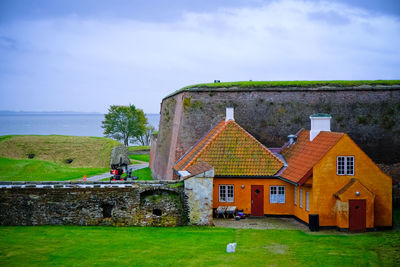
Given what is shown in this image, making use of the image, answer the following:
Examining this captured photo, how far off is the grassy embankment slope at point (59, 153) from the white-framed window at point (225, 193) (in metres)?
18.6

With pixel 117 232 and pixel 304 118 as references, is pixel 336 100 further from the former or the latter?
pixel 117 232

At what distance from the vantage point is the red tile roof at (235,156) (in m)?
22.8

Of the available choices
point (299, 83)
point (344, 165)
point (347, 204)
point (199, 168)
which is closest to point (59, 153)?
point (299, 83)

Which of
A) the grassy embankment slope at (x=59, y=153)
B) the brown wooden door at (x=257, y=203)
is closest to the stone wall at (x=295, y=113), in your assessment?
the brown wooden door at (x=257, y=203)

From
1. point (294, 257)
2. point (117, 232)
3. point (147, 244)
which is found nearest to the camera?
point (294, 257)

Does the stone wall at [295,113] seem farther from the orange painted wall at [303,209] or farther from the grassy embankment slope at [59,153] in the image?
the grassy embankment slope at [59,153]

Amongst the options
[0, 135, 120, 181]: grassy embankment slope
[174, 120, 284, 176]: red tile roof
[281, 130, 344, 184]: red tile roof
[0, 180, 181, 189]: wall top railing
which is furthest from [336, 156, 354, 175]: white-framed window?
[0, 135, 120, 181]: grassy embankment slope

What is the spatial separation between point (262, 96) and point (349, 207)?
1207 cm

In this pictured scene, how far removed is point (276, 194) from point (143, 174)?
18982 millimetres

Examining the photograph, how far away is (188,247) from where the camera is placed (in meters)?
16.4

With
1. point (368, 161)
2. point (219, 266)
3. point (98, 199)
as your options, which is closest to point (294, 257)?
point (219, 266)

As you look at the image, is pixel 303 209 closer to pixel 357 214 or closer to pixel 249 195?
pixel 357 214

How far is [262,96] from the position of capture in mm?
29484

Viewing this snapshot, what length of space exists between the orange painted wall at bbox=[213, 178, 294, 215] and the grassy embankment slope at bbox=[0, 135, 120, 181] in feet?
61.7
